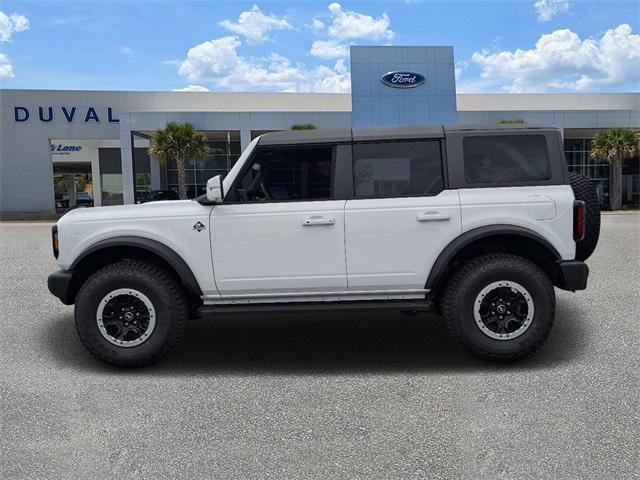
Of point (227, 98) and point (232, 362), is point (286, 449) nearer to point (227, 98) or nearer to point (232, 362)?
point (232, 362)

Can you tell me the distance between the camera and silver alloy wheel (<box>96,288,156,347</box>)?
445 cm

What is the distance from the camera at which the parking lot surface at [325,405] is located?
115 inches

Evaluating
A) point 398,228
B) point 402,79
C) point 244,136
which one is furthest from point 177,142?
point 398,228

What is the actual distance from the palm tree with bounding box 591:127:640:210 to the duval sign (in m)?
32.7

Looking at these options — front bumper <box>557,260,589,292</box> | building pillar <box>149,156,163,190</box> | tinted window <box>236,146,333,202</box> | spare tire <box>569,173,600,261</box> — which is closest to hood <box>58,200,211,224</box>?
tinted window <box>236,146,333,202</box>

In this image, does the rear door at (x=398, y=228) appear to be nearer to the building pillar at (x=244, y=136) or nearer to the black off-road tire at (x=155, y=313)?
the black off-road tire at (x=155, y=313)

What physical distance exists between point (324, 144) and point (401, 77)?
3172 centimetres

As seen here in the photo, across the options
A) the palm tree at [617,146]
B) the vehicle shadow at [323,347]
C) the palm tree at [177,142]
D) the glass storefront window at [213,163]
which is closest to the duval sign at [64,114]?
the glass storefront window at [213,163]

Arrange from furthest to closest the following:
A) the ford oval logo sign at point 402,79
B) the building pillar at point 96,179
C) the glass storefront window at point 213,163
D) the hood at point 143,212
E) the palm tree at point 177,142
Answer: the building pillar at point 96,179 < the glass storefront window at point 213,163 < the ford oval logo sign at point 402,79 < the palm tree at point 177,142 < the hood at point 143,212

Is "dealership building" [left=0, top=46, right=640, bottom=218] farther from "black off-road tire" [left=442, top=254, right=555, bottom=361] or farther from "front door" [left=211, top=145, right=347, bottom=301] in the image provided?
"black off-road tire" [left=442, top=254, right=555, bottom=361]

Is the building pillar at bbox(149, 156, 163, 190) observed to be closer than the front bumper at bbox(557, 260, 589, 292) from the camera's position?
No

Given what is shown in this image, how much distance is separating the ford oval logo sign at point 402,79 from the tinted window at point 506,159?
31204 millimetres

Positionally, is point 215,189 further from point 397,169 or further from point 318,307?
point 397,169

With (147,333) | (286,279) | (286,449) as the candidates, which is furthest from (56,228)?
(286,449)
